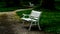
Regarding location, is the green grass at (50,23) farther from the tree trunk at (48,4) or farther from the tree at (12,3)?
the tree at (12,3)

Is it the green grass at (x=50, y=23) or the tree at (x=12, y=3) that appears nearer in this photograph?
the green grass at (x=50, y=23)

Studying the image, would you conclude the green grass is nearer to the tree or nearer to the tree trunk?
the tree trunk

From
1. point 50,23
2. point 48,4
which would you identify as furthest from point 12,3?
point 50,23

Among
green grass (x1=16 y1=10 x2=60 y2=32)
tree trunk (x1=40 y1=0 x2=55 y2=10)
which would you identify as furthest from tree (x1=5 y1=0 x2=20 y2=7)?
green grass (x1=16 y1=10 x2=60 y2=32)

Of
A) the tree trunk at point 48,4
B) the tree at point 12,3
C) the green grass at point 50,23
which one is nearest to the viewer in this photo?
the green grass at point 50,23

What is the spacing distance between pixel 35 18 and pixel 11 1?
16.0 metres

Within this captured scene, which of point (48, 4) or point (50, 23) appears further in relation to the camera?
point (48, 4)

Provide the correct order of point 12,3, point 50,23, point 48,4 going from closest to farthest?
1. point 50,23
2. point 48,4
3. point 12,3

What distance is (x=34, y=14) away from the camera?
1048cm

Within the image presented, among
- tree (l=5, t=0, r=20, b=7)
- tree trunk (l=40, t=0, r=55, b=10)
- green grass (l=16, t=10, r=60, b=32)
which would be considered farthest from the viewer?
tree (l=5, t=0, r=20, b=7)

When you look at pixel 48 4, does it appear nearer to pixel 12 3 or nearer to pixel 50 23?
pixel 12 3

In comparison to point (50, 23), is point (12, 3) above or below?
below

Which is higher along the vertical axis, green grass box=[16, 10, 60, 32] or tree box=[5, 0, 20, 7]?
green grass box=[16, 10, 60, 32]

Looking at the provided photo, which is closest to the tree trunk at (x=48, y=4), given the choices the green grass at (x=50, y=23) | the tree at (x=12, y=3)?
the tree at (x=12, y=3)
